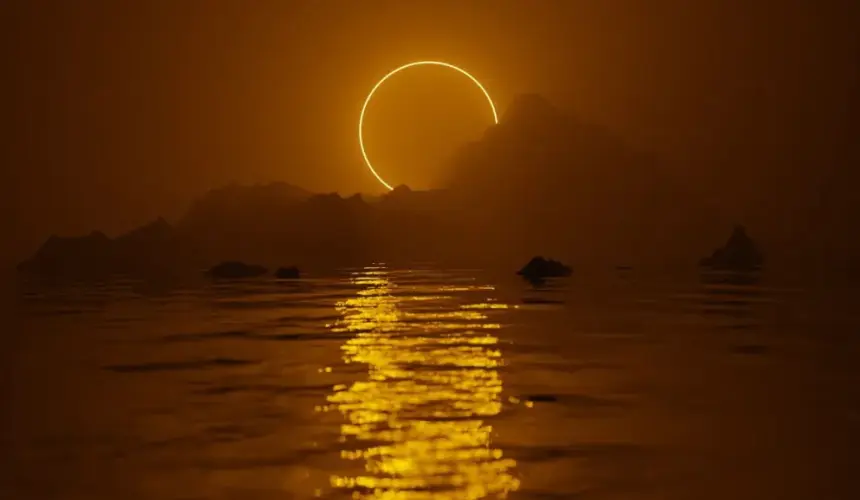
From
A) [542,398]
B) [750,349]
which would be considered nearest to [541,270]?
[750,349]

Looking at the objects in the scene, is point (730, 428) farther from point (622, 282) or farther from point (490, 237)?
point (490, 237)

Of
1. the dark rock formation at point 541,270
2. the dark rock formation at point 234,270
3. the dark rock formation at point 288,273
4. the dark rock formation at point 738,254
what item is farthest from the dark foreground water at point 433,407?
the dark rock formation at point 738,254

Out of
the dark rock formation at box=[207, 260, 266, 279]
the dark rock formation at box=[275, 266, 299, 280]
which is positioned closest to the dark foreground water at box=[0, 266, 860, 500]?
the dark rock formation at box=[275, 266, 299, 280]

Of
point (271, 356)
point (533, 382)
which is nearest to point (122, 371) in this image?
point (271, 356)

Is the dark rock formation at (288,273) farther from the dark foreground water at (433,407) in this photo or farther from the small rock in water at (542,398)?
the small rock in water at (542,398)

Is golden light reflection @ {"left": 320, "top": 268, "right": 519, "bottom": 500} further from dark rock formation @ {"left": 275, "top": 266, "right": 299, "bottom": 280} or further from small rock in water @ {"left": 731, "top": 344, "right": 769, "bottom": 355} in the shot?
dark rock formation @ {"left": 275, "top": 266, "right": 299, "bottom": 280}

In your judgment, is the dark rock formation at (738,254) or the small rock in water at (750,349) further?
the dark rock formation at (738,254)
